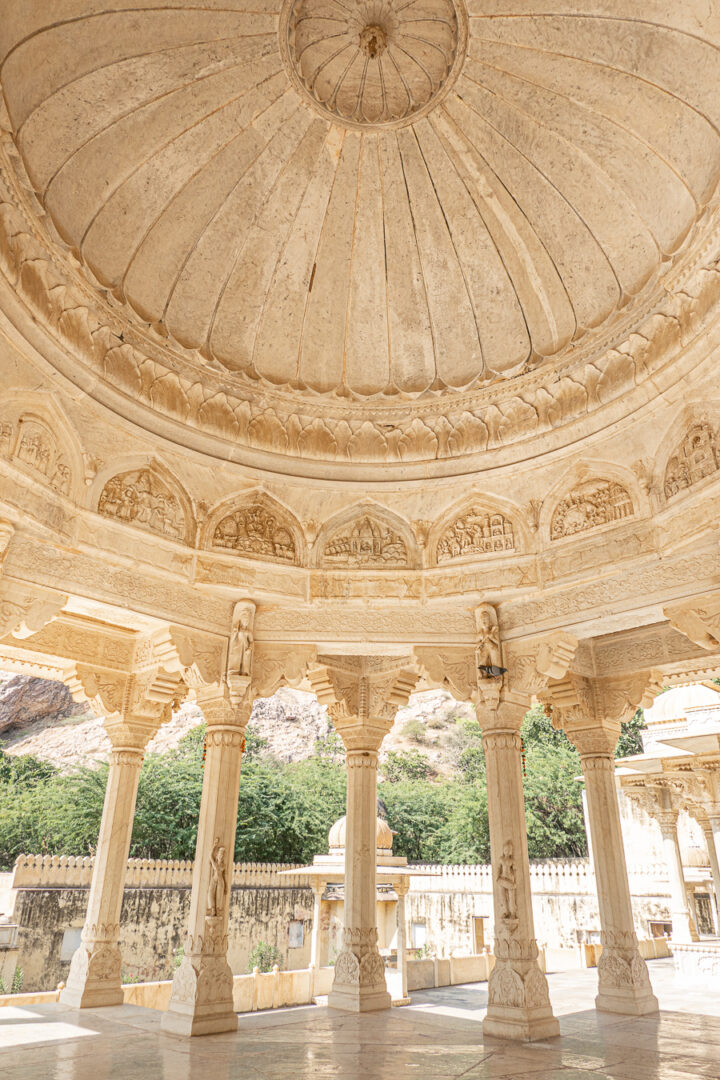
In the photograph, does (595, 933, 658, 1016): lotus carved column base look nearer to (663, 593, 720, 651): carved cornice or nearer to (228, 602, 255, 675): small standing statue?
(663, 593, 720, 651): carved cornice

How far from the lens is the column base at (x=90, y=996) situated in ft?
33.7

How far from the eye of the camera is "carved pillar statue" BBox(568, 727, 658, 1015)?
10281mm

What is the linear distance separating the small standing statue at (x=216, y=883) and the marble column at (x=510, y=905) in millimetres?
3426

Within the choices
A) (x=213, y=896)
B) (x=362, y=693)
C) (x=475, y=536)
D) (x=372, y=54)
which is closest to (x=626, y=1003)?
(x=362, y=693)

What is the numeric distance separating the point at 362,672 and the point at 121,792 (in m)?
4.41

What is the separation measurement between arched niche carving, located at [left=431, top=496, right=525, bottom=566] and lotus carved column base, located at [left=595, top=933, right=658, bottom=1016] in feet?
19.7

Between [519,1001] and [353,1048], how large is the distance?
211cm

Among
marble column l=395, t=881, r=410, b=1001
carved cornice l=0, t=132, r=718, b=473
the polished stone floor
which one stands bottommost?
the polished stone floor

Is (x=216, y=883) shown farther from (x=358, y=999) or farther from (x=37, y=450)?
(x=37, y=450)

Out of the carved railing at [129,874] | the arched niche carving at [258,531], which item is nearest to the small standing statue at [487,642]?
the arched niche carving at [258,531]

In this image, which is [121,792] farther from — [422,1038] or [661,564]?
[661,564]

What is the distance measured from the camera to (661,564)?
877 cm

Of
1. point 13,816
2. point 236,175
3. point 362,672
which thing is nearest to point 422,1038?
point 362,672

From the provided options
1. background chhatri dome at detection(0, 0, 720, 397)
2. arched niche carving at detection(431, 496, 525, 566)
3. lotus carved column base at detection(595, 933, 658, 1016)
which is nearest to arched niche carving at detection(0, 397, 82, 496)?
background chhatri dome at detection(0, 0, 720, 397)
